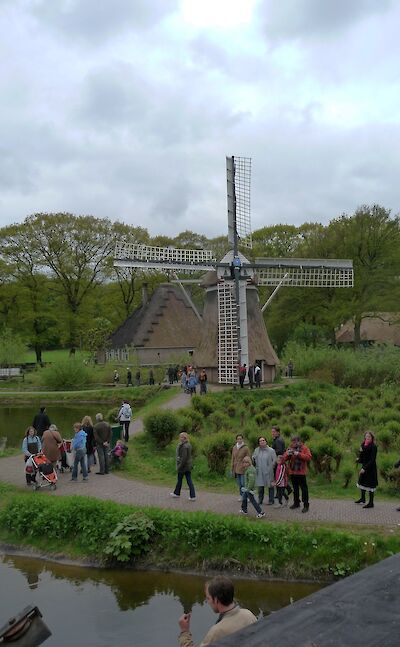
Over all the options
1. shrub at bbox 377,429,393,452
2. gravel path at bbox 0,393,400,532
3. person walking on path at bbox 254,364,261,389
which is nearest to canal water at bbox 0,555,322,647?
gravel path at bbox 0,393,400,532

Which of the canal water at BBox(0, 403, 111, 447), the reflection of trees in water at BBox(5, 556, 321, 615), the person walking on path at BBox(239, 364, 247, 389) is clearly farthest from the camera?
the person walking on path at BBox(239, 364, 247, 389)

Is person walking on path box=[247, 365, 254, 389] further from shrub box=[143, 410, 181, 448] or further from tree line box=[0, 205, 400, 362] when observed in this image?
tree line box=[0, 205, 400, 362]

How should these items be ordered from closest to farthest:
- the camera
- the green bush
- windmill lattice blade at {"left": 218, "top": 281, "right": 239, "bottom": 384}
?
the camera
windmill lattice blade at {"left": 218, "top": 281, "right": 239, "bottom": 384}
the green bush

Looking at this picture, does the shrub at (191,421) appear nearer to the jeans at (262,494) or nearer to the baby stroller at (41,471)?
the baby stroller at (41,471)

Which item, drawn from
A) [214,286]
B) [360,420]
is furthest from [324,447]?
[214,286]

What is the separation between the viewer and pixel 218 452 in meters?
15.3

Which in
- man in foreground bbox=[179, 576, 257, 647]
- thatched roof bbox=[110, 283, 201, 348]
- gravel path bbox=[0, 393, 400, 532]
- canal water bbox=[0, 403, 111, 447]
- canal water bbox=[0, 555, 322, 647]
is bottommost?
canal water bbox=[0, 555, 322, 647]

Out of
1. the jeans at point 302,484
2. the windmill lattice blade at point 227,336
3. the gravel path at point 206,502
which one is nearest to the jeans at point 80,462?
the gravel path at point 206,502

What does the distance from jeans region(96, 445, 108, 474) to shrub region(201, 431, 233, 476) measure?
2.50 metres

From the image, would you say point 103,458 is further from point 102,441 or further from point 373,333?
point 373,333

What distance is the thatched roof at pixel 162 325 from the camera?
158 feet

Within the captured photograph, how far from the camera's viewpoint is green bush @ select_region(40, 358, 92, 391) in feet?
132

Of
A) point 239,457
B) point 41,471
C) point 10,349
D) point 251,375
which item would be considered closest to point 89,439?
point 41,471

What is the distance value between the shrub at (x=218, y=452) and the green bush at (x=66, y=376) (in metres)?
25.9
